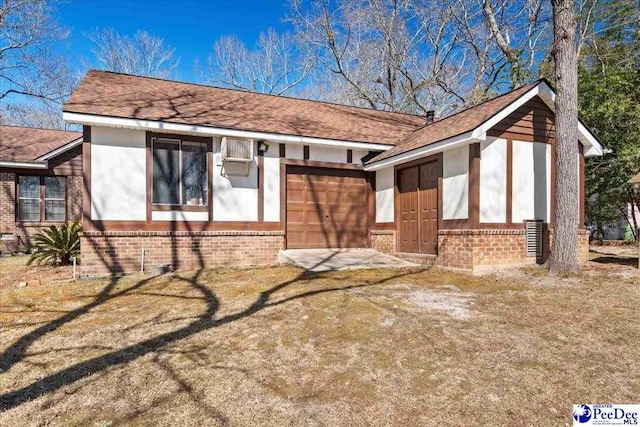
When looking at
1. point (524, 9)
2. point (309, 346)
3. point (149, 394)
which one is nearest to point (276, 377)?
point (309, 346)

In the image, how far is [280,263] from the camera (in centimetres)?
948

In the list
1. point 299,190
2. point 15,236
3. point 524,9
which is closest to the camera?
point 299,190

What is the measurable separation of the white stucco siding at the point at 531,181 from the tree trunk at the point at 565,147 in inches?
35.8

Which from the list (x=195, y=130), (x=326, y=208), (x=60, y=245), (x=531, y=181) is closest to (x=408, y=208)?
(x=326, y=208)

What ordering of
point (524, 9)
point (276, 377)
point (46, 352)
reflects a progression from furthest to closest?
point (524, 9) < point (46, 352) < point (276, 377)

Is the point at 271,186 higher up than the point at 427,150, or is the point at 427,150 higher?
the point at 427,150

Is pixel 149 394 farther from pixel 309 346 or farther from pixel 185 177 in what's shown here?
pixel 185 177

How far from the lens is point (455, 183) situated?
8.51 meters

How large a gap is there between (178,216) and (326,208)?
3845mm

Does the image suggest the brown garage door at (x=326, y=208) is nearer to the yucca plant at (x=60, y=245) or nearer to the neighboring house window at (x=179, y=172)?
the neighboring house window at (x=179, y=172)

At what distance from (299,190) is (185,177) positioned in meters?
2.88

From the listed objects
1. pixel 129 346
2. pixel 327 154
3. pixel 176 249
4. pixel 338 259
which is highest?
pixel 327 154

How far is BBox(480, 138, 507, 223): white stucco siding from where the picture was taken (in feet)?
26.9

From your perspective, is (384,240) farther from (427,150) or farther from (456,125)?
(456,125)
